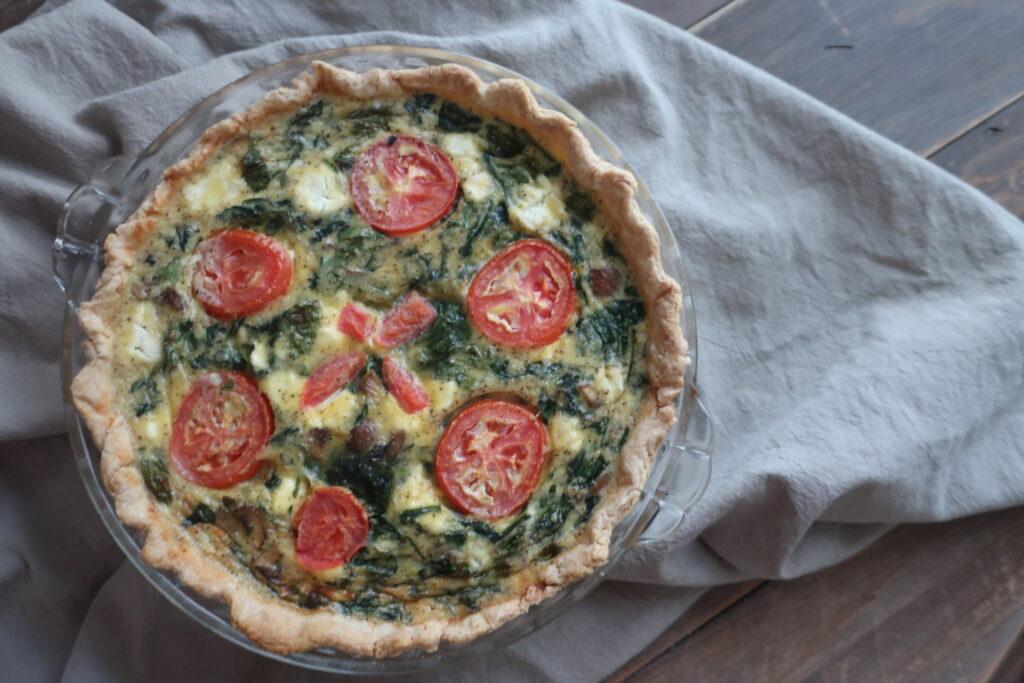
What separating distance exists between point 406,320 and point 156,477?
0.85 meters

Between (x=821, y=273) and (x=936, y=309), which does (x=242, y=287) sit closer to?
(x=821, y=273)

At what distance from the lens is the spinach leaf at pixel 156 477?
2.52 meters

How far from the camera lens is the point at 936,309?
3.03 metres

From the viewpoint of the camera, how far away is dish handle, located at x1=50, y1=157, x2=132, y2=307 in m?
2.67

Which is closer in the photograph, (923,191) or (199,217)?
(199,217)

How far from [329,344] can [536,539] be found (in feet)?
2.71

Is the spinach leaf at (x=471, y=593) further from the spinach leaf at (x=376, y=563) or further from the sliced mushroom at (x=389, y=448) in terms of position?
the sliced mushroom at (x=389, y=448)

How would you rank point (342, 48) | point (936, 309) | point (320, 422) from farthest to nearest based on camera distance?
point (936, 309) < point (342, 48) < point (320, 422)

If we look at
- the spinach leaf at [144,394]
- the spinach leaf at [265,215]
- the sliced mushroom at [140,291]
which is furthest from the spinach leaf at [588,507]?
the sliced mushroom at [140,291]

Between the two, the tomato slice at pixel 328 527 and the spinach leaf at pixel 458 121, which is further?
the spinach leaf at pixel 458 121

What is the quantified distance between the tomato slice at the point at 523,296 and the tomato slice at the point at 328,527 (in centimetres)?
62

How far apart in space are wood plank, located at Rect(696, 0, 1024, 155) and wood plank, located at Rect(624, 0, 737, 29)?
37mm

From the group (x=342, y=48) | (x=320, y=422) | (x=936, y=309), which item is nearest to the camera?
(x=320, y=422)

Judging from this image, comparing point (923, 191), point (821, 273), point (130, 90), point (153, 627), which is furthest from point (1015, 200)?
point (153, 627)
